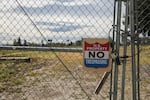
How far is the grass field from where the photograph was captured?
8.09 m

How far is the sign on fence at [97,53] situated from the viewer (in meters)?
4.36

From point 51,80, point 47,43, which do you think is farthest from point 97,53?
point 51,80

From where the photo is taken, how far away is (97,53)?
14.3 ft

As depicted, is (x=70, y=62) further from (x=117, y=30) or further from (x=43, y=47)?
(x=117, y=30)

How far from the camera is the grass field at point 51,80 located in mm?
8094

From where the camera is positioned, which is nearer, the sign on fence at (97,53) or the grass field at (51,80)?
the sign on fence at (97,53)

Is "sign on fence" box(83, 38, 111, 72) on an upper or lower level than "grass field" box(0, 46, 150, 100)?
upper

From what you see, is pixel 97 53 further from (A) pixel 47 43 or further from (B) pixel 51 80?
(B) pixel 51 80

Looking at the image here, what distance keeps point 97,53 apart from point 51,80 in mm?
5326

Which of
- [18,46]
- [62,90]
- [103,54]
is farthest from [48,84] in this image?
[103,54]

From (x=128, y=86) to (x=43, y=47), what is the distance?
4.04 meters

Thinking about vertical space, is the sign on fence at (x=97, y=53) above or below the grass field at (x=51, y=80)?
above

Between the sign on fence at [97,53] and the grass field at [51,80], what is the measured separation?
1843 millimetres

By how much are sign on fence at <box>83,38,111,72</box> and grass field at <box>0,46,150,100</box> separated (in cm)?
184
